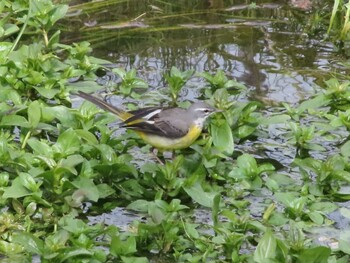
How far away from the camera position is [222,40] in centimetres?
996

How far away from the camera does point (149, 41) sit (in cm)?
989

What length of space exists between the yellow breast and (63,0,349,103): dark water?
1514 millimetres

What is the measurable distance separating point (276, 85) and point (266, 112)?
0.65 m

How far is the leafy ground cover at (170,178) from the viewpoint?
5.94m

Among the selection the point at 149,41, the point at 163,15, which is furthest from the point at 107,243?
the point at 163,15

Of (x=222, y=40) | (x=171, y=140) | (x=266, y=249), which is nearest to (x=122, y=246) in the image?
(x=266, y=249)

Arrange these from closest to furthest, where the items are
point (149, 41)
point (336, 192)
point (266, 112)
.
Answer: point (336, 192) < point (266, 112) < point (149, 41)

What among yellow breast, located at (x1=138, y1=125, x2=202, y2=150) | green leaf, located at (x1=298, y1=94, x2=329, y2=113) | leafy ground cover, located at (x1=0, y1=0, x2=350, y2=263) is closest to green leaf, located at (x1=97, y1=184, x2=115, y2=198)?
leafy ground cover, located at (x1=0, y1=0, x2=350, y2=263)

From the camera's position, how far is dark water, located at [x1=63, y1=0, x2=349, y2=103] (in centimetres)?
916

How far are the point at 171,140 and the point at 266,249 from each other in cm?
188

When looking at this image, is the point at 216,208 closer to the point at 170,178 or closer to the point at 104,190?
the point at 170,178

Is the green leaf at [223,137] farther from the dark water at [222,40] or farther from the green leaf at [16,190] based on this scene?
the green leaf at [16,190]

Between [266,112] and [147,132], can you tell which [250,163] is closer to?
[147,132]

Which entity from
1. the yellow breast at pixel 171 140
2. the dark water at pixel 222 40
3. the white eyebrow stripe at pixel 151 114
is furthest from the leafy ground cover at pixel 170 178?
the dark water at pixel 222 40
